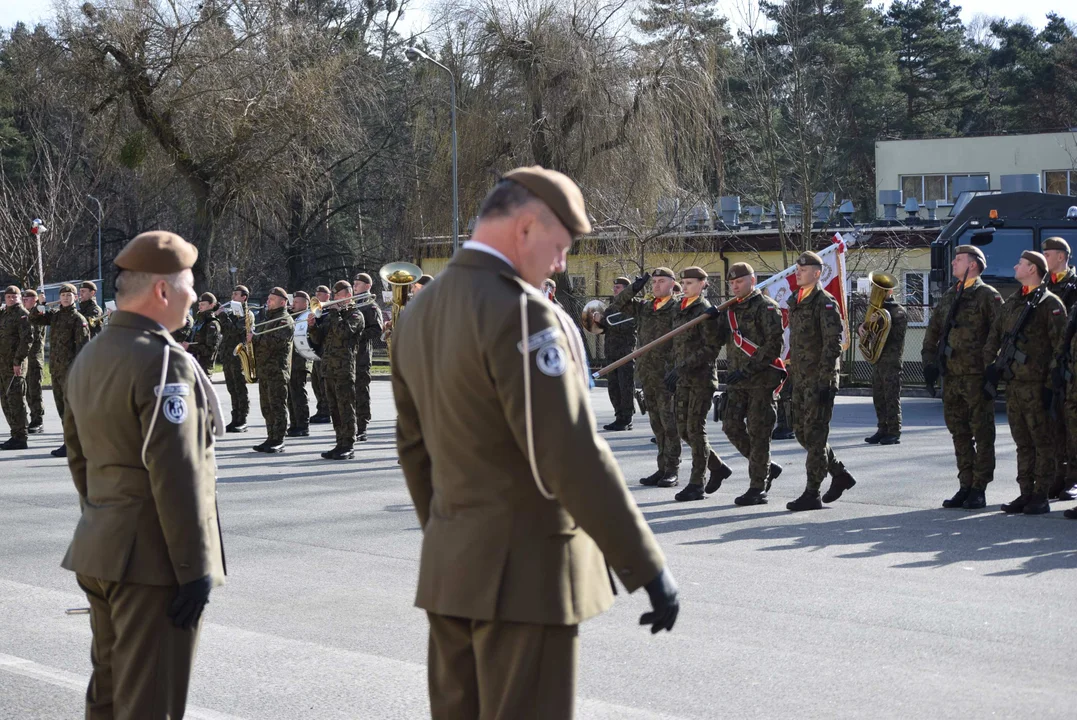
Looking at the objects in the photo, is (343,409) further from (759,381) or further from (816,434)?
(816,434)

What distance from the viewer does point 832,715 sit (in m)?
5.36

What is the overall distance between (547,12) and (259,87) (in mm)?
7905

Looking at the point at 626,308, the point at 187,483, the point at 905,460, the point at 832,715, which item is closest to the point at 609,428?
the point at 626,308

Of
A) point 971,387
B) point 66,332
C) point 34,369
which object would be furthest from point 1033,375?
point 34,369

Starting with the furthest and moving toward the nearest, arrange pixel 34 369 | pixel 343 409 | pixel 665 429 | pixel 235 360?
pixel 235 360
pixel 34 369
pixel 343 409
pixel 665 429

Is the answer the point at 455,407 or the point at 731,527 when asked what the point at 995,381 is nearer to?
the point at 731,527

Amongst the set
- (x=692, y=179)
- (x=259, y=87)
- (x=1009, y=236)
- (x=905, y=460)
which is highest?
(x=259, y=87)

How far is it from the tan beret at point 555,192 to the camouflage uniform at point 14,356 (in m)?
14.8

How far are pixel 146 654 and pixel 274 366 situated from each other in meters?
12.9

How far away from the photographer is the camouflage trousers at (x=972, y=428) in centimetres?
1088

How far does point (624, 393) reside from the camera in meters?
18.2

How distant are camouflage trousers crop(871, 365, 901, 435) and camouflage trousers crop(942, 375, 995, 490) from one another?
498 centimetres

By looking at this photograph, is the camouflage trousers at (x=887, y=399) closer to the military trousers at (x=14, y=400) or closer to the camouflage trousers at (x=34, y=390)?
the military trousers at (x=14, y=400)

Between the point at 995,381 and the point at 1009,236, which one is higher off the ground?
the point at 1009,236
